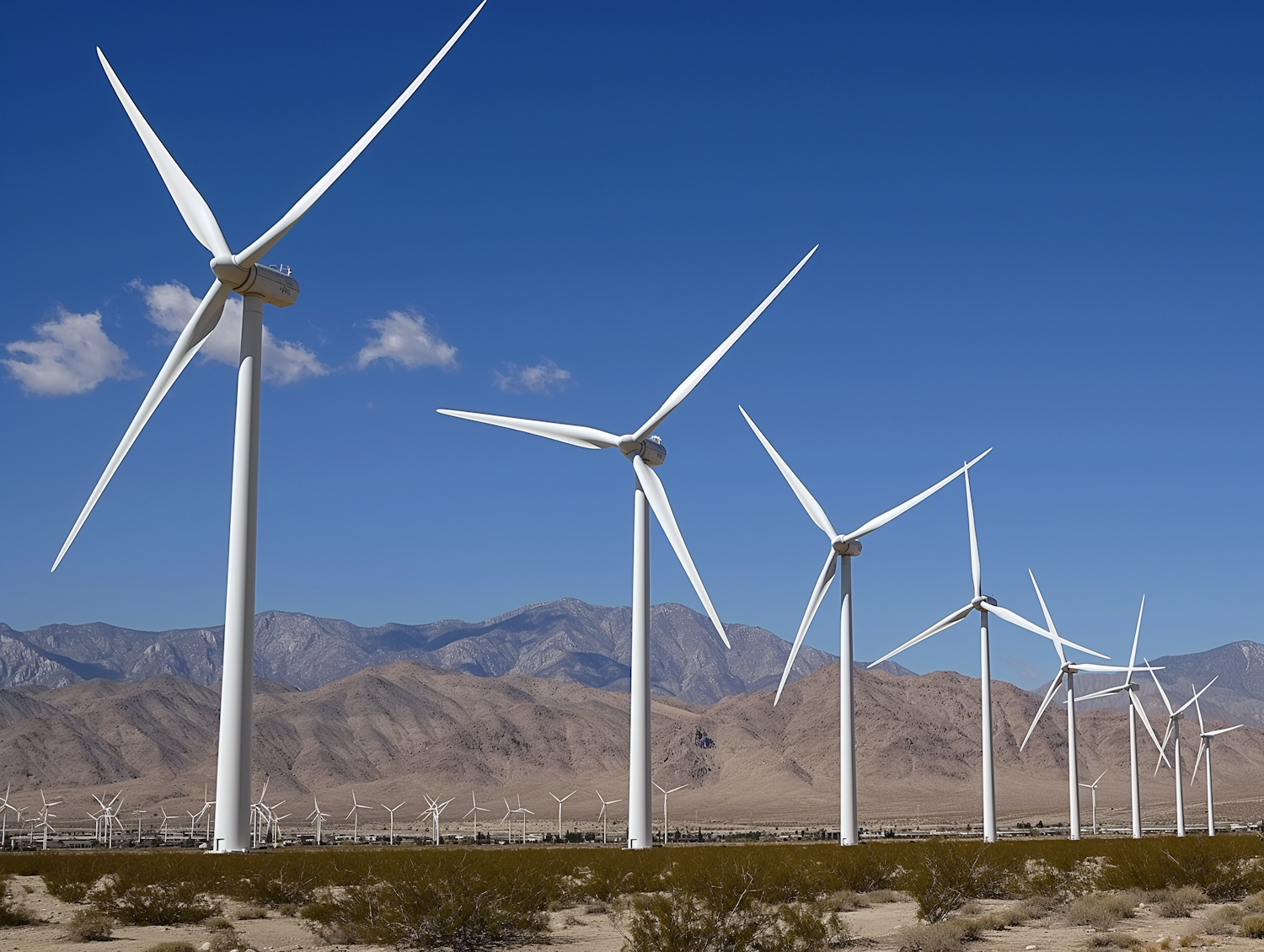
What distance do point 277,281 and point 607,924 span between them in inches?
709

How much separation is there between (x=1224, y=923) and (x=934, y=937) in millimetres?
5753

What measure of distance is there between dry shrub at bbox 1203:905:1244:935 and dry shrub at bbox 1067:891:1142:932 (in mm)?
1900

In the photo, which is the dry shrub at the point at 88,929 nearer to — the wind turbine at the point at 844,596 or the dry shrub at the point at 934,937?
the dry shrub at the point at 934,937

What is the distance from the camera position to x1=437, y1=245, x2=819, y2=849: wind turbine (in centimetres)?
4022

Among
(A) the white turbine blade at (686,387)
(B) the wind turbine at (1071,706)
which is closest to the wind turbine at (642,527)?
(A) the white turbine blade at (686,387)

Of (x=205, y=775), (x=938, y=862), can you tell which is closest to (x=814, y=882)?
(x=938, y=862)

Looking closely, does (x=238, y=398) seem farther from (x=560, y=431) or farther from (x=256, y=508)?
(x=560, y=431)

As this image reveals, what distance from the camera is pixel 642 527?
43.0m

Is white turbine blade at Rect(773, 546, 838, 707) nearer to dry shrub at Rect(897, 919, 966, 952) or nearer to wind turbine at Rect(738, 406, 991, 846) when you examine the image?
wind turbine at Rect(738, 406, 991, 846)

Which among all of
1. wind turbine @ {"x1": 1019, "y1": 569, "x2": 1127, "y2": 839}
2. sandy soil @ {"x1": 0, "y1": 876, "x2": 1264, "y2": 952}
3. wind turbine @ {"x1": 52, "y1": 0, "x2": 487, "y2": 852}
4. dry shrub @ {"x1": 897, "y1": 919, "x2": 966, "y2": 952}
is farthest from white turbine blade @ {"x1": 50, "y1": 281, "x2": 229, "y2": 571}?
wind turbine @ {"x1": 1019, "y1": 569, "x2": 1127, "y2": 839}

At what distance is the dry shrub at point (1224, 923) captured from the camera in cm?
2269

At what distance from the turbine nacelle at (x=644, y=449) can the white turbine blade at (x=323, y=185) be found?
1512cm

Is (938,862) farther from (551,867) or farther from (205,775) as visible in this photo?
(205,775)

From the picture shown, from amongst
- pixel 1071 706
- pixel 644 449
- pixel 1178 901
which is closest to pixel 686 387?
pixel 644 449
